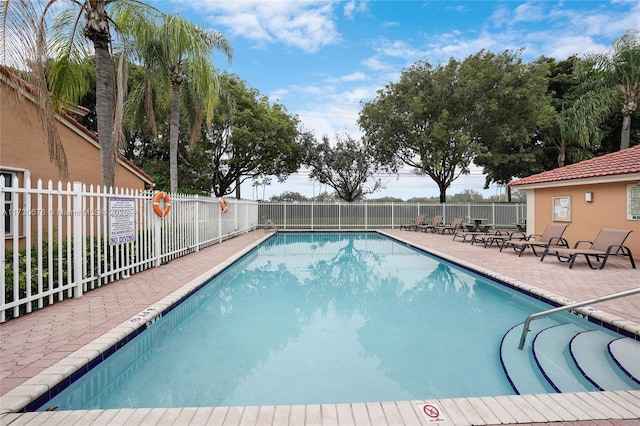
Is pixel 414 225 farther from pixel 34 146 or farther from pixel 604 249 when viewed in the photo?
pixel 34 146

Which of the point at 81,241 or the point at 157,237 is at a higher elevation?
the point at 81,241

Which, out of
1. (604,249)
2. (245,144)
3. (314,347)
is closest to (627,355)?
(314,347)

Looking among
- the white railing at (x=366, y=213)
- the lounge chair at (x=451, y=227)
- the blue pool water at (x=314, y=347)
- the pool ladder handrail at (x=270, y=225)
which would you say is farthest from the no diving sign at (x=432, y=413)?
the white railing at (x=366, y=213)

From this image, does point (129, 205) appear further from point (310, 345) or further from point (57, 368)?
point (310, 345)

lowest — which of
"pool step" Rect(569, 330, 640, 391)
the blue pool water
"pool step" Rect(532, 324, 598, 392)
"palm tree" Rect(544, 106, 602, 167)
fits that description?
the blue pool water

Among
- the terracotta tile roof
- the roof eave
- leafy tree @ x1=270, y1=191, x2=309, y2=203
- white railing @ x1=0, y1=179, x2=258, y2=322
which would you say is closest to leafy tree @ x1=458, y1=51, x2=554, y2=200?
the roof eave

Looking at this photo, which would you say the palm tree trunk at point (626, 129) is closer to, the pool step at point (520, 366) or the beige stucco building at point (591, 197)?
the beige stucco building at point (591, 197)

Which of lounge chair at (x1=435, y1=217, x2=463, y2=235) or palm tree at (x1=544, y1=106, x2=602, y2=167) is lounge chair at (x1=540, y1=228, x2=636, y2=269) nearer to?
lounge chair at (x1=435, y1=217, x2=463, y2=235)

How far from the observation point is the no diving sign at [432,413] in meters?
2.17

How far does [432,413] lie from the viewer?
2.25 meters

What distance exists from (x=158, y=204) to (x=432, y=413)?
6899mm

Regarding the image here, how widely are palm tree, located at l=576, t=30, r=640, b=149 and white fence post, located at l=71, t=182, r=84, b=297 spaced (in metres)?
20.9

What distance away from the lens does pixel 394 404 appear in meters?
2.38

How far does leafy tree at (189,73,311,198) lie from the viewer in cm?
2048
